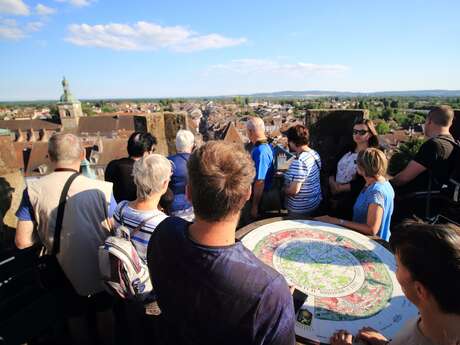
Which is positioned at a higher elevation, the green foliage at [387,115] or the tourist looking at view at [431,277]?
the tourist looking at view at [431,277]

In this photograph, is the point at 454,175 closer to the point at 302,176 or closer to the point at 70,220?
the point at 302,176

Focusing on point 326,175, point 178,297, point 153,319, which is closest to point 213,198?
point 178,297

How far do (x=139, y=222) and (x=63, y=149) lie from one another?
0.90 m

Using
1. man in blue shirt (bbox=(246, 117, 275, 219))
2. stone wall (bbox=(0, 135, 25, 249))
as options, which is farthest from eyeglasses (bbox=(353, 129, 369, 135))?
stone wall (bbox=(0, 135, 25, 249))

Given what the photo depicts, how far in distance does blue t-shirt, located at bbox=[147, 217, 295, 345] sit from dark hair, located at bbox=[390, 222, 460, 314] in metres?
0.56

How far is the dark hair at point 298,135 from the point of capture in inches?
130

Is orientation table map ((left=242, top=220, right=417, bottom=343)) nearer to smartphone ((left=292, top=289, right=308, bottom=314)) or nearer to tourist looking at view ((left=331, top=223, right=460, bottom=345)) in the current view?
smartphone ((left=292, top=289, right=308, bottom=314))

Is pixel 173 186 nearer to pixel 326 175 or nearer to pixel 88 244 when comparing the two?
pixel 88 244

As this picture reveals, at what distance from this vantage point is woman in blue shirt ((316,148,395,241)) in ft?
8.63

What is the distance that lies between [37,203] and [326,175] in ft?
12.6

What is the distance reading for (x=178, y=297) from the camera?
1249mm

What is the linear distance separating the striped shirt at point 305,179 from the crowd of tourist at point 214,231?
0.05 ft

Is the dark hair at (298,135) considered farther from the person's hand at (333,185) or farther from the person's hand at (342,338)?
the person's hand at (342,338)

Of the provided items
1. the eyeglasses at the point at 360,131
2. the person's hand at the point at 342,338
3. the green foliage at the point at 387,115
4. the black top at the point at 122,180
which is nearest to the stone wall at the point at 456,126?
the eyeglasses at the point at 360,131
